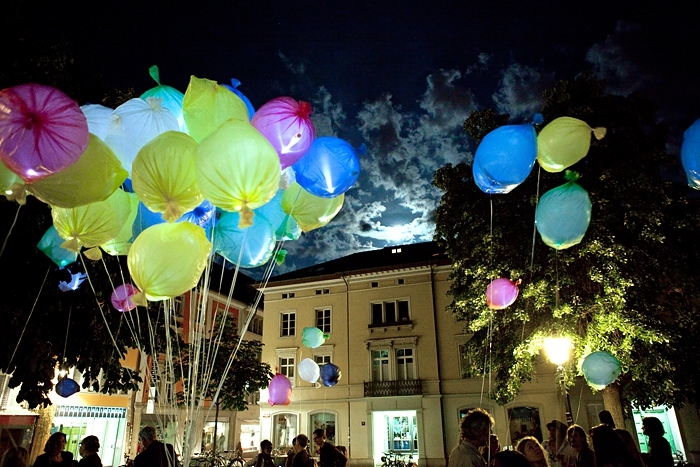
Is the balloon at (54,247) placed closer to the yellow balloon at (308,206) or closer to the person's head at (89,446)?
the person's head at (89,446)

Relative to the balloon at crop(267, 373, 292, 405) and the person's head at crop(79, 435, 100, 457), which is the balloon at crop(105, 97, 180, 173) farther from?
the balloon at crop(267, 373, 292, 405)

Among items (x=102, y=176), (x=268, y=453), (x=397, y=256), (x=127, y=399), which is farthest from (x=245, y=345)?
(x=397, y=256)

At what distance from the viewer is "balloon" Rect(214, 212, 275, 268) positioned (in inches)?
192

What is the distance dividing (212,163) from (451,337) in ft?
64.9

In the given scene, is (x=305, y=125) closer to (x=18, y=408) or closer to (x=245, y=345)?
(x=245, y=345)

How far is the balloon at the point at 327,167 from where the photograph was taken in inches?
171

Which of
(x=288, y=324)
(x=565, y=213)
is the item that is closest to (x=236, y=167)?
(x=565, y=213)

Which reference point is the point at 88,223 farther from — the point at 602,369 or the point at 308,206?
the point at 602,369

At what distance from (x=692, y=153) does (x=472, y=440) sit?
355 cm

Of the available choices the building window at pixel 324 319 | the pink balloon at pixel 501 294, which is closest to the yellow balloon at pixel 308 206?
the pink balloon at pixel 501 294

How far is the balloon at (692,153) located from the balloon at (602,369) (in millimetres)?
3832

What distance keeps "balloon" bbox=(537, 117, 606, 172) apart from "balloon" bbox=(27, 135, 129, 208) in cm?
472

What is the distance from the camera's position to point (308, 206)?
4.96 m

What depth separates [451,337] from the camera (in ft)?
70.4
